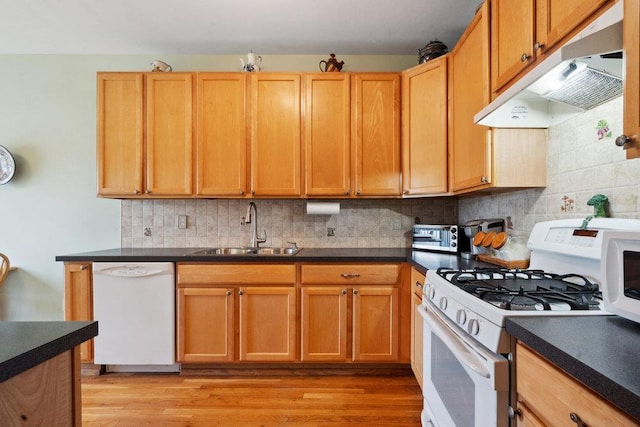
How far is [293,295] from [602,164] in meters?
1.81

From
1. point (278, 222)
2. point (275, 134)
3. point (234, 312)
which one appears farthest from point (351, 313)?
point (275, 134)

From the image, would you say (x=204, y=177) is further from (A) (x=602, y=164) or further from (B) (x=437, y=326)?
(A) (x=602, y=164)

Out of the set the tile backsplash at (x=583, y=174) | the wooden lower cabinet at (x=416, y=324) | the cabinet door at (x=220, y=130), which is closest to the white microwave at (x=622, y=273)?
the tile backsplash at (x=583, y=174)

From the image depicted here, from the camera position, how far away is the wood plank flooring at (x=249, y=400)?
1776mm

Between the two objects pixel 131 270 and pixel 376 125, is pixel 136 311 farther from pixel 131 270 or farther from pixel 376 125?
pixel 376 125

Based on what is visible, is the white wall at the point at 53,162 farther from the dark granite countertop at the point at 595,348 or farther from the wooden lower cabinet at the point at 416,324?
the dark granite countertop at the point at 595,348

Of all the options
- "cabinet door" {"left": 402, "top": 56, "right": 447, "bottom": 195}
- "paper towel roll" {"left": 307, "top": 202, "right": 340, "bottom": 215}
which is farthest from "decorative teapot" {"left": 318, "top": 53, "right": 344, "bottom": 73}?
"paper towel roll" {"left": 307, "top": 202, "right": 340, "bottom": 215}

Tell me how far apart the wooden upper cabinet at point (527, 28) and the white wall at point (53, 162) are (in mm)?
1305

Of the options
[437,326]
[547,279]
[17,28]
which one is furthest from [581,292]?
[17,28]

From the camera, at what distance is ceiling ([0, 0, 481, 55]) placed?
2.10 m

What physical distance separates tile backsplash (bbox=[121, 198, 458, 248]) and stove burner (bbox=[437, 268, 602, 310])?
124 cm

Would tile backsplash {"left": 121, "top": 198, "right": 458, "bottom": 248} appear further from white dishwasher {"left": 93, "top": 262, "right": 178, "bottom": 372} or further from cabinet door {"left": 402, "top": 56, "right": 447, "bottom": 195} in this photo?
white dishwasher {"left": 93, "top": 262, "right": 178, "bottom": 372}

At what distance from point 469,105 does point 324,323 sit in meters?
1.71

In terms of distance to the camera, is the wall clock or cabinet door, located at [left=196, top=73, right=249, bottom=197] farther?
the wall clock
